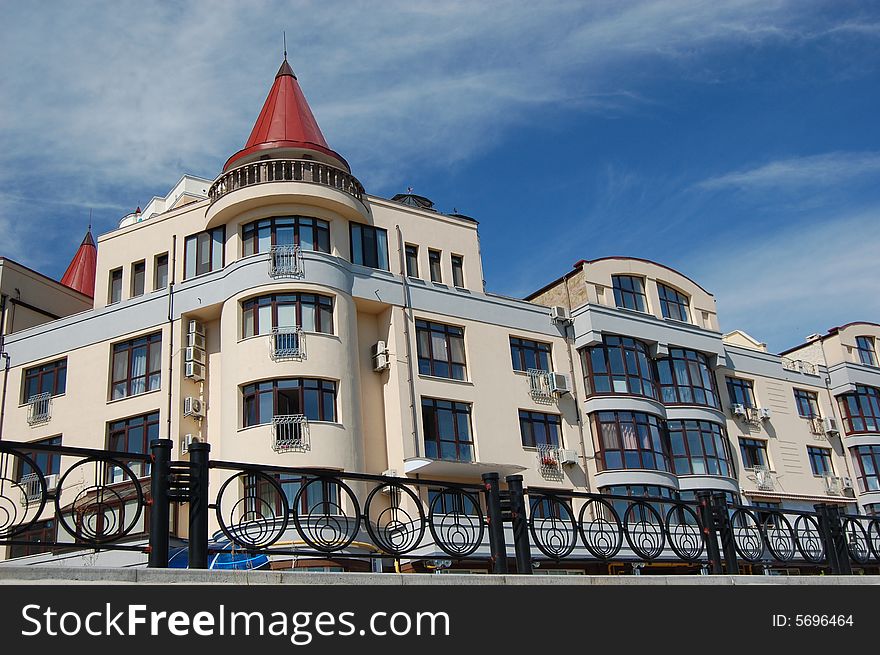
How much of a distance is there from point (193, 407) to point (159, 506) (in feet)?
68.1

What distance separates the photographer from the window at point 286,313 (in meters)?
25.6

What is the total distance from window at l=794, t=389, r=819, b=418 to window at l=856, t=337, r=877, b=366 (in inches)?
169

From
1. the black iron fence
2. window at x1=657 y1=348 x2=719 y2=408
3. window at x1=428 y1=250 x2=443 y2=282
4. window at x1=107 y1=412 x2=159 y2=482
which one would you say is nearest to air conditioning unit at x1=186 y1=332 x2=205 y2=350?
window at x1=107 y1=412 x2=159 y2=482

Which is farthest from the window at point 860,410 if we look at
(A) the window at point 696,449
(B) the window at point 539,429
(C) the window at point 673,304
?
(B) the window at point 539,429

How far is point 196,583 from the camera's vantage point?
17.0 ft

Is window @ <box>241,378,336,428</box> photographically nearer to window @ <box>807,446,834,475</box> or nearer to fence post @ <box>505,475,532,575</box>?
fence post @ <box>505,475,532,575</box>

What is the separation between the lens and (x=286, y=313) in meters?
25.7

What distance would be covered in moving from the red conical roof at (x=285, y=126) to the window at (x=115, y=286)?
4988 millimetres

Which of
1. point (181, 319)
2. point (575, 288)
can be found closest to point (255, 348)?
point (181, 319)

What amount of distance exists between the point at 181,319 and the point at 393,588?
23203 mm

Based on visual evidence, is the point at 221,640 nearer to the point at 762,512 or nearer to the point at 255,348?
the point at 762,512

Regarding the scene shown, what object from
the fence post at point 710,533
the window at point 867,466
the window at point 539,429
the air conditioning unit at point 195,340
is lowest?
the fence post at point 710,533

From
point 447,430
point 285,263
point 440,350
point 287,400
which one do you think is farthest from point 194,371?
point 447,430

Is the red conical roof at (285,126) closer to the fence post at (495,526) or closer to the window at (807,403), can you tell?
the window at (807,403)
